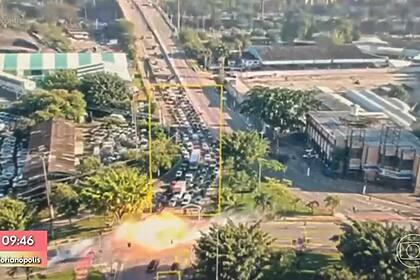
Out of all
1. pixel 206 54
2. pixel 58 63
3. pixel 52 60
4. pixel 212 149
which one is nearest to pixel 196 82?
pixel 206 54

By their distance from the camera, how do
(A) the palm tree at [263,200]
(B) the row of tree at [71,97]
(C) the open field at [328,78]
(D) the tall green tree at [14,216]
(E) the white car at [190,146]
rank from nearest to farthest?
(D) the tall green tree at [14,216], (A) the palm tree at [263,200], (E) the white car at [190,146], (B) the row of tree at [71,97], (C) the open field at [328,78]

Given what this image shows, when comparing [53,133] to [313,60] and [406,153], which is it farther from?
[313,60]

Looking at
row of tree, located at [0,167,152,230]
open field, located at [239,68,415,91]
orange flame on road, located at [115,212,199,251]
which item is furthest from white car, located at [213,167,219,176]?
open field, located at [239,68,415,91]

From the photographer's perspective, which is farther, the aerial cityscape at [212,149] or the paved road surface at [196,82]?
the paved road surface at [196,82]

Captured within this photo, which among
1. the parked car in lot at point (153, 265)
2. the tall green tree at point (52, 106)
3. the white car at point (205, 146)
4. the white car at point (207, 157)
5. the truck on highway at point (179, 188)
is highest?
the tall green tree at point (52, 106)

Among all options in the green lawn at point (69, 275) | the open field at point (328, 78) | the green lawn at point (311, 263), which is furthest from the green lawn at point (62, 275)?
the open field at point (328, 78)

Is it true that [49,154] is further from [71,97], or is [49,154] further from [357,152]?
[357,152]

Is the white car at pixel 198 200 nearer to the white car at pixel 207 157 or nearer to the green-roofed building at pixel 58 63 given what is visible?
the white car at pixel 207 157
